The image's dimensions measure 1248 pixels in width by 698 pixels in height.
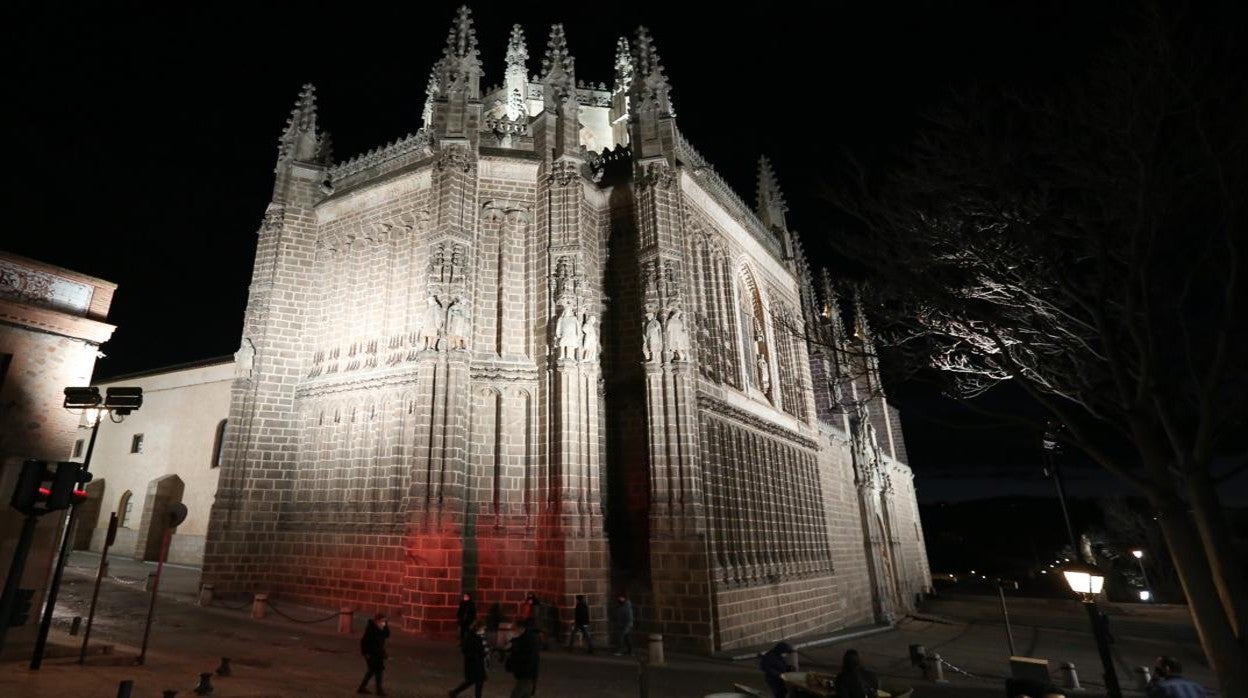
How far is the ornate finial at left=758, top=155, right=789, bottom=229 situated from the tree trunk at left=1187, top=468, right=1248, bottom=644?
849 inches

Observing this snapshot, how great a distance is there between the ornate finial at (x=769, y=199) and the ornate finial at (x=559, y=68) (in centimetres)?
1300

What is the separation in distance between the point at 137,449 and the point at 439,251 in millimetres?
24408

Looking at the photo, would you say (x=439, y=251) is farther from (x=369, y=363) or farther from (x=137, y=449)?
(x=137, y=449)

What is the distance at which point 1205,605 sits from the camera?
22.9 feet

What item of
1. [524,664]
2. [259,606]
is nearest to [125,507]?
[259,606]

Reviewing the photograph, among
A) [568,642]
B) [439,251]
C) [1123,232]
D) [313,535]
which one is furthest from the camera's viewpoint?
[313,535]

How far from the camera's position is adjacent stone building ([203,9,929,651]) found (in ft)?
45.4

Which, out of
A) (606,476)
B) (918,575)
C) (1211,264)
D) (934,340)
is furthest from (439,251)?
(918,575)

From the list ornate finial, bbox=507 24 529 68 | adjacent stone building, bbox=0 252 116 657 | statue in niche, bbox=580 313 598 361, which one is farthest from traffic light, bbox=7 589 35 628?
ornate finial, bbox=507 24 529 68

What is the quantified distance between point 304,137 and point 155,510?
17.9 metres

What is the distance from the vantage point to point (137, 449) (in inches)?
1137

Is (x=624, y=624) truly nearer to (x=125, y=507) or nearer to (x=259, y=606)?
(x=259, y=606)

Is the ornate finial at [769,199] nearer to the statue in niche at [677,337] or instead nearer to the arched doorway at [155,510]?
the statue in niche at [677,337]

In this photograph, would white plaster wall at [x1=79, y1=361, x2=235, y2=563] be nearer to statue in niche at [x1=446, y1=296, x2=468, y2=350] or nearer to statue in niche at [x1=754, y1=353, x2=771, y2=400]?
statue in niche at [x1=446, y1=296, x2=468, y2=350]
